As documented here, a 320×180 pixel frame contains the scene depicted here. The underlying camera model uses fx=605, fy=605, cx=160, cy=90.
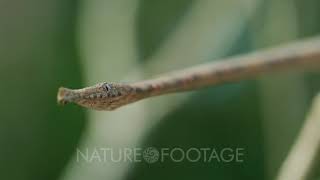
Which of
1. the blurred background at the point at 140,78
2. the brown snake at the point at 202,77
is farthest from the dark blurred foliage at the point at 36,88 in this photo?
the brown snake at the point at 202,77

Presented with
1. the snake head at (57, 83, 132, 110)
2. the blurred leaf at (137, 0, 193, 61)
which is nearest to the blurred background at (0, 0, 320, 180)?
the blurred leaf at (137, 0, 193, 61)

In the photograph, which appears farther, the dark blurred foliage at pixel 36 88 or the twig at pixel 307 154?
the dark blurred foliage at pixel 36 88

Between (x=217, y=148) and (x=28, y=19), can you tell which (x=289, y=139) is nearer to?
(x=217, y=148)

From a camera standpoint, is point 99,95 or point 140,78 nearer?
point 99,95

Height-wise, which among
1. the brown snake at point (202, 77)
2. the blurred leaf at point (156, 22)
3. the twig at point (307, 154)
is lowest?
the twig at point (307, 154)

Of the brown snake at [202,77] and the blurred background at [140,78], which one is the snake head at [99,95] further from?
the blurred background at [140,78]

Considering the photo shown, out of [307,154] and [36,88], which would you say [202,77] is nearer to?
[307,154]

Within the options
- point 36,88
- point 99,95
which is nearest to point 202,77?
point 99,95
